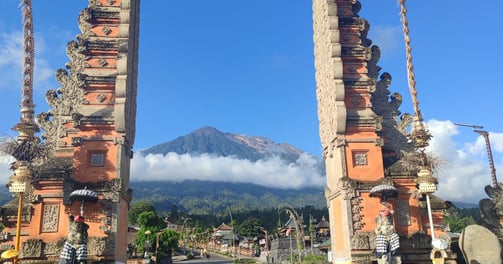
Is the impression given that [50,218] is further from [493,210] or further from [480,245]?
[493,210]

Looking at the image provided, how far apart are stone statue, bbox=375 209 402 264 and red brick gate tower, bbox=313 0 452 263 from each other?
2.78 metres

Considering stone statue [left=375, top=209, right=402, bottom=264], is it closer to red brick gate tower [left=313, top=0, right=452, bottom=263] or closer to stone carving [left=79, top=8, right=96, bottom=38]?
red brick gate tower [left=313, top=0, right=452, bottom=263]

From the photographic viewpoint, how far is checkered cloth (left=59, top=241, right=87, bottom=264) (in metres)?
14.1

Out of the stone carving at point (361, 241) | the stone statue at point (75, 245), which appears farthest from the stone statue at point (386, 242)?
the stone statue at point (75, 245)

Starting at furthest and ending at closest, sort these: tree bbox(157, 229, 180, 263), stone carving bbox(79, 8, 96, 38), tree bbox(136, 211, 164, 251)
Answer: tree bbox(157, 229, 180, 263), tree bbox(136, 211, 164, 251), stone carving bbox(79, 8, 96, 38)

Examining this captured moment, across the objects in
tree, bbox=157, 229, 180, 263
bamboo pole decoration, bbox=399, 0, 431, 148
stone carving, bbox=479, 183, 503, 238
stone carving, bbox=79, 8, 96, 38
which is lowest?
tree, bbox=157, 229, 180, 263

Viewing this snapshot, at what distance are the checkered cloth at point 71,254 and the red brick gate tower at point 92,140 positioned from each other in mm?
3607

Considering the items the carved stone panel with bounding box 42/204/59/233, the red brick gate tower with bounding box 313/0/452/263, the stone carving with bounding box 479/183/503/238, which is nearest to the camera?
the carved stone panel with bounding box 42/204/59/233

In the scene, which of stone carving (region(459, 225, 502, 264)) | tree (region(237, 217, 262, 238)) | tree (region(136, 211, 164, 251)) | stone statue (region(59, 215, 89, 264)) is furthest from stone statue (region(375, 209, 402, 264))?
tree (region(237, 217, 262, 238))

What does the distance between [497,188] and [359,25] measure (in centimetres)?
1019

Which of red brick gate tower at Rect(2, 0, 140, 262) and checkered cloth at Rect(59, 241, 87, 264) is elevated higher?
red brick gate tower at Rect(2, 0, 140, 262)

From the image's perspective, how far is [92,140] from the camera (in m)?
19.5

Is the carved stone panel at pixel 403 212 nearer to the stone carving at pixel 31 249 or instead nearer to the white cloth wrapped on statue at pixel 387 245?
the white cloth wrapped on statue at pixel 387 245

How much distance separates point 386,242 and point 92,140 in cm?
1310
